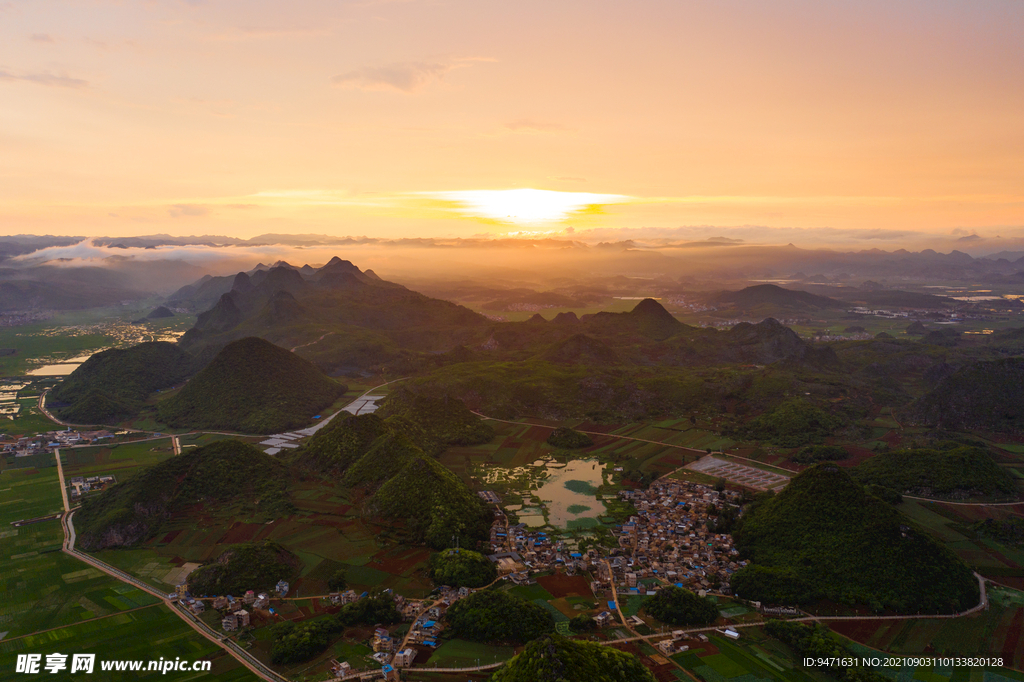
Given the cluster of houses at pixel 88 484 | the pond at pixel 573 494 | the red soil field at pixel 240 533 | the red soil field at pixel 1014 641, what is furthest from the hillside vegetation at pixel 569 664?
the cluster of houses at pixel 88 484

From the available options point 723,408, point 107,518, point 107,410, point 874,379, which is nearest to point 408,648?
point 107,518

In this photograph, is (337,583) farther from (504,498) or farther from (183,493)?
(183,493)

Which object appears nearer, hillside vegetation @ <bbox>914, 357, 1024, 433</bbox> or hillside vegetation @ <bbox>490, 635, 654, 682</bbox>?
hillside vegetation @ <bbox>490, 635, 654, 682</bbox>

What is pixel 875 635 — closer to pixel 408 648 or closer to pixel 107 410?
pixel 408 648

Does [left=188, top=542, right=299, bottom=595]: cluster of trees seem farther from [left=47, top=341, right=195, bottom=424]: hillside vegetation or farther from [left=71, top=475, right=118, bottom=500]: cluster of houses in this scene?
[left=47, top=341, right=195, bottom=424]: hillside vegetation

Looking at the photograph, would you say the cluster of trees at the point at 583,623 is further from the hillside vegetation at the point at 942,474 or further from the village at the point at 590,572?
the hillside vegetation at the point at 942,474

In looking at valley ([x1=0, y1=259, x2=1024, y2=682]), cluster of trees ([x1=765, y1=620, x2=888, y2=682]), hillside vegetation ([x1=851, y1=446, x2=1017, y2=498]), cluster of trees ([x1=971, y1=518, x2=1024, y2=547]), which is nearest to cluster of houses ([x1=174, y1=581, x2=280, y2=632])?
valley ([x1=0, y1=259, x2=1024, y2=682])

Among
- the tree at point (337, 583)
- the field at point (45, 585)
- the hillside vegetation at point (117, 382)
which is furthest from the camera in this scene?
the hillside vegetation at point (117, 382)
